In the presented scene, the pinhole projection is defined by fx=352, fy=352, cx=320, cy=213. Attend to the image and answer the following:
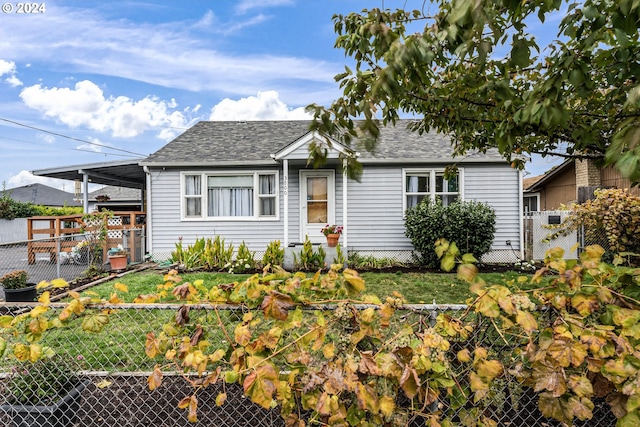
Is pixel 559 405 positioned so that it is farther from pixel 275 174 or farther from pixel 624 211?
pixel 275 174

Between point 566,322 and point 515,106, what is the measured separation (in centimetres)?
191

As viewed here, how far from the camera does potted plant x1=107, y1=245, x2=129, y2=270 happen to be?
855 centimetres

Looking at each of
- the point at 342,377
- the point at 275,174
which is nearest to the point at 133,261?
the point at 275,174

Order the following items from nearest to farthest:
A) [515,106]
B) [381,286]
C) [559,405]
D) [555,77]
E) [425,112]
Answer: [559,405] < [555,77] < [515,106] < [425,112] < [381,286]

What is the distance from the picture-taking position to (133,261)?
9758 mm

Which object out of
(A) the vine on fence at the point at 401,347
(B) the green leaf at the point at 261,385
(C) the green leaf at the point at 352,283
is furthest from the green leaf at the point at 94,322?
(C) the green leaf at the point at 352,283

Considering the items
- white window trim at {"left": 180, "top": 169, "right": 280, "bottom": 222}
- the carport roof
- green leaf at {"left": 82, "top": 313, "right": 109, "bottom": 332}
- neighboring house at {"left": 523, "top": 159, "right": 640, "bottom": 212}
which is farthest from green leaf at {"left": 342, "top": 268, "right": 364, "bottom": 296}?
neighboring house at {"left": 523, "top": 159, "right": 640, "bottom": 212}

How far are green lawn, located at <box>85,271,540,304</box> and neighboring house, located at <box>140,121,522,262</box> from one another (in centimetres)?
198

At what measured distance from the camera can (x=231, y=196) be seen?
10.4 m

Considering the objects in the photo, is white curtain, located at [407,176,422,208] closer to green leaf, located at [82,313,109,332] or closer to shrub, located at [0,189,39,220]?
green leaf, located at [82,313,109,332]

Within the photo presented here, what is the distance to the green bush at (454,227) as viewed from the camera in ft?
28.9

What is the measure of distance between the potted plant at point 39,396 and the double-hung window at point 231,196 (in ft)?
26.3

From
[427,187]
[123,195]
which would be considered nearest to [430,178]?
[427,187]

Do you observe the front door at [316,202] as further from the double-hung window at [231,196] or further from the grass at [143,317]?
the grass at [143,317]
